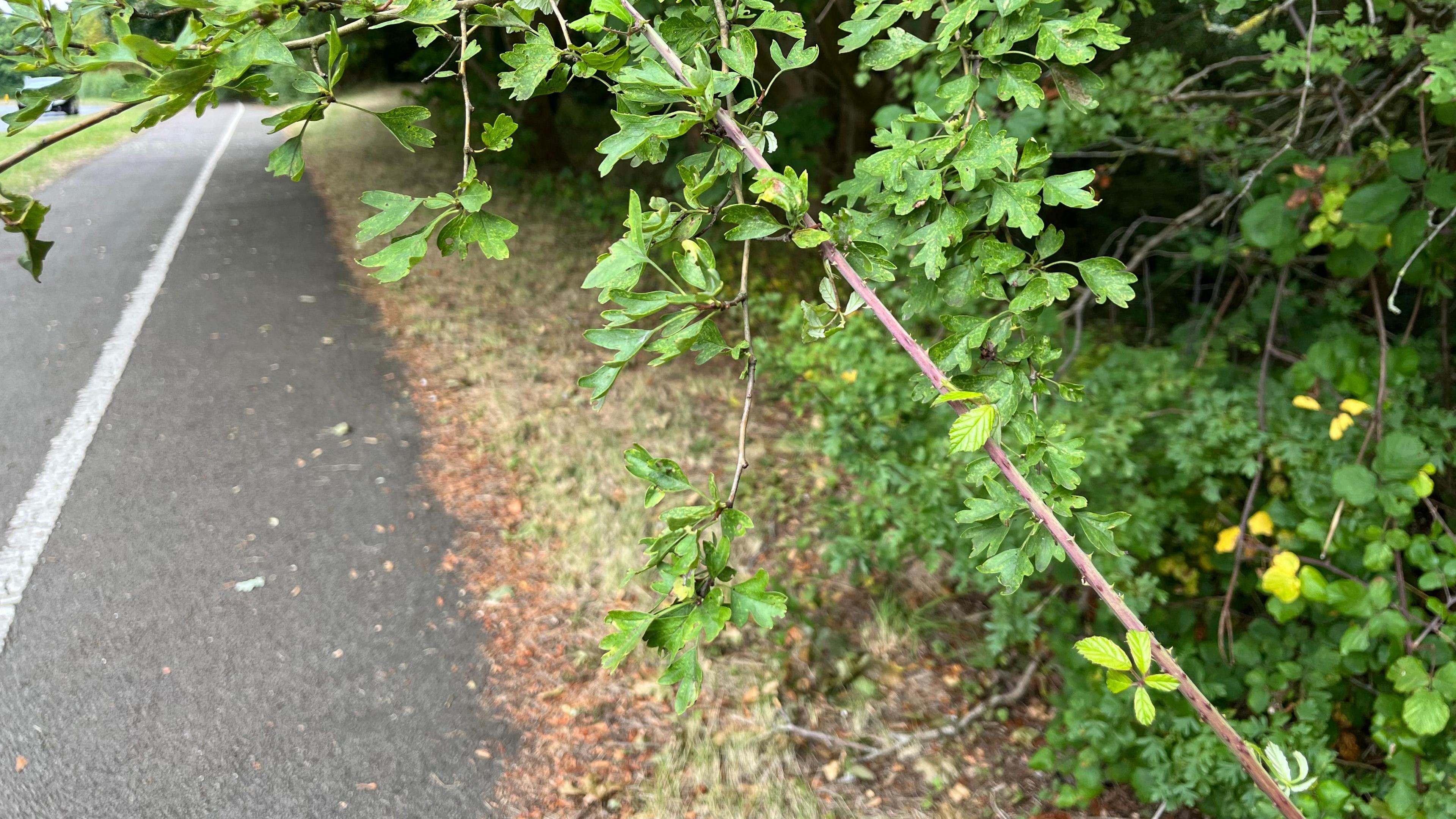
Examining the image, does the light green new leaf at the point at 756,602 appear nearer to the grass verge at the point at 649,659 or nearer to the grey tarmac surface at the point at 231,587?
the grass verge at the point at 649,659

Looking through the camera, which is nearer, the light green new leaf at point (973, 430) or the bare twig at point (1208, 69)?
the light green new leaf at point (973, 430)

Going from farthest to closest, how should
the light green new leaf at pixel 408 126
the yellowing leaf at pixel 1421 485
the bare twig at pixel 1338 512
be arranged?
the bare twig at pixel 1338 512
the yellowing leaf at pixel 1421 485
the light green new leaf at pixel 408 126

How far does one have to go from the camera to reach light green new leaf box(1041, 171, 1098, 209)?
2.85ft

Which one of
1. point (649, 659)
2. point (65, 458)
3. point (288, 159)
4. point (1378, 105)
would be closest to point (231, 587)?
point (65, 458)

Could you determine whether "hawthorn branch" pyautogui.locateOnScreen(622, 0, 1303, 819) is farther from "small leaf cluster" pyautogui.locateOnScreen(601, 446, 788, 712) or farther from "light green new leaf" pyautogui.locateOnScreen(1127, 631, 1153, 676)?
"small leaf cluster" pyautogui.locateOnScreen(601, 446, 788, 712)

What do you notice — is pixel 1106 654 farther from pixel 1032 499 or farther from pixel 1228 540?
pixel 1228 540

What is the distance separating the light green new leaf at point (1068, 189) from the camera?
87cm

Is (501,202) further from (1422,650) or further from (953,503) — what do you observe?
(1422,650)

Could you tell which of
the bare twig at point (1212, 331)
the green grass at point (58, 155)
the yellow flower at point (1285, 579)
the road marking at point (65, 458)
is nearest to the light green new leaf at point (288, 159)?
the yellow flower at point (1285, 579)

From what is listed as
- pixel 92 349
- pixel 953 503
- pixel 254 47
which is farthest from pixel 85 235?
pixel 254 47

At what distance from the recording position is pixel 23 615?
331cm

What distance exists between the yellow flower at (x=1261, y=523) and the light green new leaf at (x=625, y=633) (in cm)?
276

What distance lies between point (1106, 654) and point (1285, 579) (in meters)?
2.32

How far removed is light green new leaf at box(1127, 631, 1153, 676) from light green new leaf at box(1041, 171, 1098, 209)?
433mm
